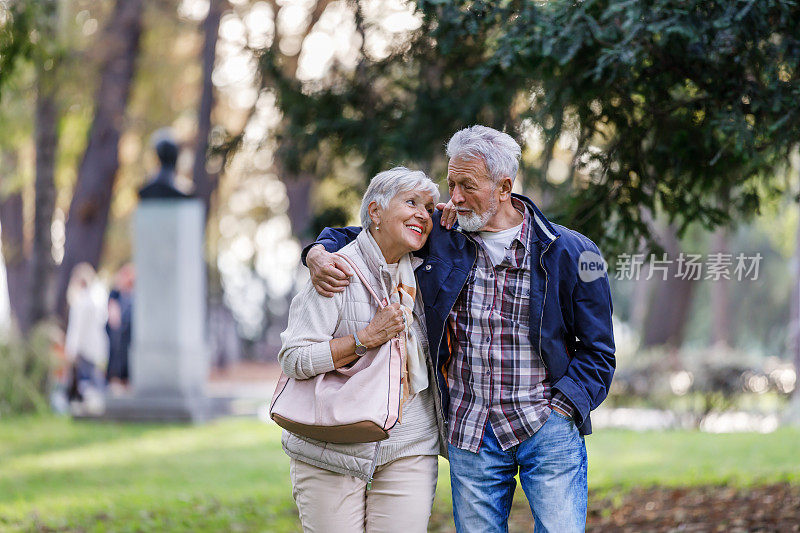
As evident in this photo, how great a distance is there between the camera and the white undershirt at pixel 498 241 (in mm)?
3801

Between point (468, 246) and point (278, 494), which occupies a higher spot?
point (468, 246)

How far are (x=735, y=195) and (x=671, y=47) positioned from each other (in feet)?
7.36

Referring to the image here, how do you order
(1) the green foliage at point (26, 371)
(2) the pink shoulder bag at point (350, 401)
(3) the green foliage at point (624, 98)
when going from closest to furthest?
(2) the pink shoulder bag at point (350, 401)
(3) the green foliage at point (624, 98)
(1) the green foliage at point (26, 371)

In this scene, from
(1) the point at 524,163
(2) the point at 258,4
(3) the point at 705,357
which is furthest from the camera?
(2) the point at 258,4

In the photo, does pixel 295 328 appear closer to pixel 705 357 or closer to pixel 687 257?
pixel 687 257

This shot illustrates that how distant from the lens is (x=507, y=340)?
12.2 ft

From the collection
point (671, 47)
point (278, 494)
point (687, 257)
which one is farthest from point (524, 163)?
point (278, 494)

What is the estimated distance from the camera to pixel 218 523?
7227mm

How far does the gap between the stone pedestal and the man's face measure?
986cm

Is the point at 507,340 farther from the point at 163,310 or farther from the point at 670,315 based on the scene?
the point at 670,315

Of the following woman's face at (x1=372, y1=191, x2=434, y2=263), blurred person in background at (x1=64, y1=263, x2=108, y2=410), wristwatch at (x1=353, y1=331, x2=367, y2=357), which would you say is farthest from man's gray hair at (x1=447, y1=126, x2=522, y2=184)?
blurred person in background at (x1=64, y1=263, x2=108, y2=410)

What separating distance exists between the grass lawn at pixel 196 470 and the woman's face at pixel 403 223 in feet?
12.8

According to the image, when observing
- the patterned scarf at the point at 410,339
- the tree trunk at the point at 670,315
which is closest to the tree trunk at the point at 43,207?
the tree trunk at the point at 670,315

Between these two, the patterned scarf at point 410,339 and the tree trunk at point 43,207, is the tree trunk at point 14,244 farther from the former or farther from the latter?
the patterned scarf at point 410,339
